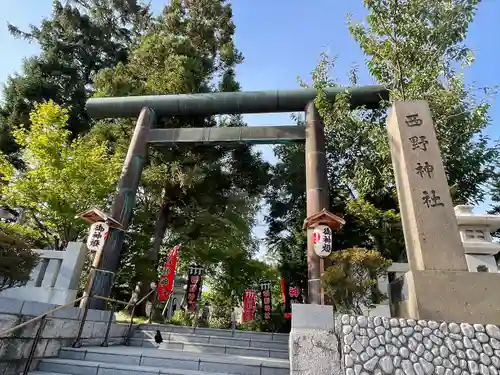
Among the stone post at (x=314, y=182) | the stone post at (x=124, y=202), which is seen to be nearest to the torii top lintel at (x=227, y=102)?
the stone post at (x=124, y=202)

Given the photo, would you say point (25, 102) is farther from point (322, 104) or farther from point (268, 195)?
point (322, 104)

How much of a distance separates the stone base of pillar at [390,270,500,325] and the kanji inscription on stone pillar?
174mm

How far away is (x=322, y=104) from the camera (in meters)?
8.96

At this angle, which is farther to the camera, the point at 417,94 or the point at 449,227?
the point at 417,94

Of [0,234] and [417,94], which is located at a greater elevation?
[417,94]

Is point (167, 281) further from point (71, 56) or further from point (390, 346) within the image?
point (71, 56)

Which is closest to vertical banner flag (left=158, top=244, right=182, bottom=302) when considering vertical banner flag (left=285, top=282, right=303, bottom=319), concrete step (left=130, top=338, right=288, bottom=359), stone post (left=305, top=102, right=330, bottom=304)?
concrete step (left=130, top=338, right=288, bottom=359)

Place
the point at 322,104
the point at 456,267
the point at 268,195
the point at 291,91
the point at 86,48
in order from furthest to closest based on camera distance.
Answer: the point at 86,48 → the point at 268,195 → the point at 291,91 → the point at 322,104 → the point at 456,267

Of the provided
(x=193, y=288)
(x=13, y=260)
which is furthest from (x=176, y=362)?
(x=193, y=288)

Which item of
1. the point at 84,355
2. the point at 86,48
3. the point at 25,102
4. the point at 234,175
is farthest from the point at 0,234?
the point at 86,48

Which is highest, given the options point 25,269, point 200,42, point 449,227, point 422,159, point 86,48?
point 86,48

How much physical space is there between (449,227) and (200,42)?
11.6 meters

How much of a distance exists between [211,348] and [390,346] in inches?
143

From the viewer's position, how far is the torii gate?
8070 millimetres
